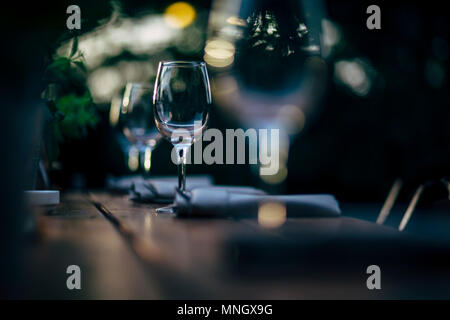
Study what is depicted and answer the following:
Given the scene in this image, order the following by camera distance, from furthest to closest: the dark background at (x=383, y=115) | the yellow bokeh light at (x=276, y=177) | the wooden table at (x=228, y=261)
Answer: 1. the dark background at (x=383, y=115)
2. the yellow bokeh light at (x=276, y=177)
3. the wooden table at (x=228, y=261)

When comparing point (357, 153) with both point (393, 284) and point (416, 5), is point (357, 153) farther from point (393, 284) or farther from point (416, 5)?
point (393, 284)

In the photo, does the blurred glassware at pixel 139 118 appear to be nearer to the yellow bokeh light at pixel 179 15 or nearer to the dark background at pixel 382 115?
the dark background at pixel 382 115

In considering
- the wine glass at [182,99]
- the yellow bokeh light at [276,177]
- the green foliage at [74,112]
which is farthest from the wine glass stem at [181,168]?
the yellow bokeh light at [276,177]

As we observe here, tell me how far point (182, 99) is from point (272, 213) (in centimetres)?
17

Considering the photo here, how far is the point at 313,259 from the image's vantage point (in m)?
0.31

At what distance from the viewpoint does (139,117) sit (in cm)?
93

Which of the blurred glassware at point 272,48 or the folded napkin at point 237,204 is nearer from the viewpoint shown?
the folded napkin at point 237,204

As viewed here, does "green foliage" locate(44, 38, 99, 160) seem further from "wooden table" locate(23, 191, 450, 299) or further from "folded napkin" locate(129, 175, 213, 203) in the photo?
"wooden table" locate(23, 191, 450, 299)

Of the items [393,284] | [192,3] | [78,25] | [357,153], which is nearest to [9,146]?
[393,284]

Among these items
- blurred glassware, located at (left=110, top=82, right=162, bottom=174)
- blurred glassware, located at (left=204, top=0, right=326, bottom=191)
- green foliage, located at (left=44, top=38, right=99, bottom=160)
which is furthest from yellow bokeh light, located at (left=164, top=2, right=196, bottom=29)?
green foliage, located at (left=44, top=38, right=99, bottom=160)

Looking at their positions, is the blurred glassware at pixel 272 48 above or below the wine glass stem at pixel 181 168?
above

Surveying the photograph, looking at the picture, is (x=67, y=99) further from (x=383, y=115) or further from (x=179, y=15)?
(x=179, y=15)

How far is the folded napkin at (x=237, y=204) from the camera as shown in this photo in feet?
1.75

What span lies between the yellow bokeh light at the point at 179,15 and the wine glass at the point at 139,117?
216 cm
